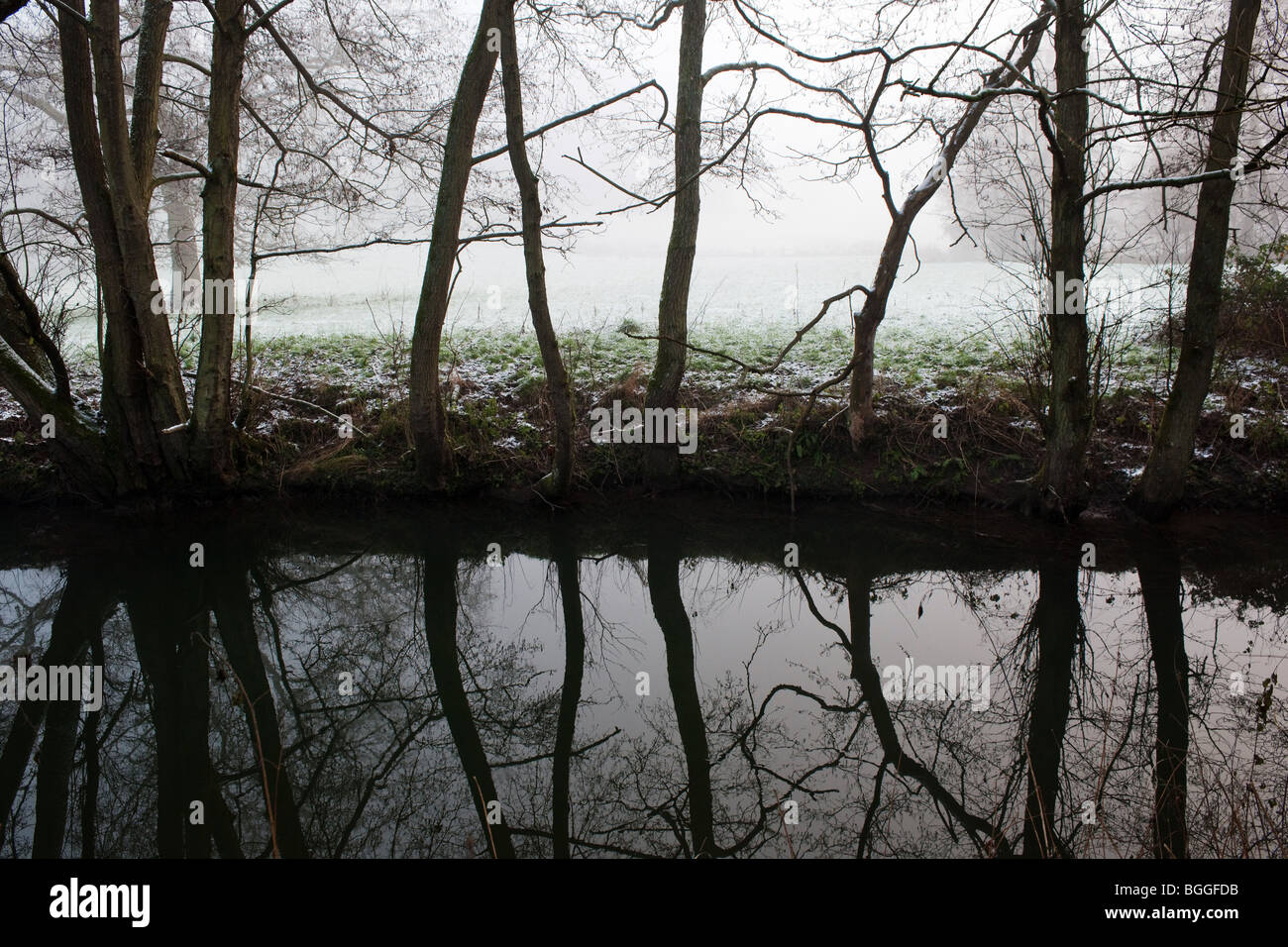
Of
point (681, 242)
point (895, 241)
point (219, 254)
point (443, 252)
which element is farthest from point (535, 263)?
point (895, 241)

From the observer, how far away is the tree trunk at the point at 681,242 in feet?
25.0

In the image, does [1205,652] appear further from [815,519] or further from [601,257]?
[601,257]

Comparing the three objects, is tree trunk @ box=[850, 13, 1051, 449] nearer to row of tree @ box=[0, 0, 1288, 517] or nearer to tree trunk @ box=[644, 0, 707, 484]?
row of tree @ box=[0, 0, 1288, 517]

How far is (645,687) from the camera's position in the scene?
208 inches

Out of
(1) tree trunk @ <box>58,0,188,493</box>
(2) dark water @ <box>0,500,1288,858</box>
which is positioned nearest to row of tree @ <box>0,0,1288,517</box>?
(1) tree trunk @ <box>58,0,188,493</box>

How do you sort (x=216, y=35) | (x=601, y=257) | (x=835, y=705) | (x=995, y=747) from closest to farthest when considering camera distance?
1. (x=995, y=747)
2. (x=835, y=705)
3. (x=216, y=35)
4. (x=601, y=257)

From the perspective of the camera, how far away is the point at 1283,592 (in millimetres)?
6363

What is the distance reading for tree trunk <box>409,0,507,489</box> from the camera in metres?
7.25

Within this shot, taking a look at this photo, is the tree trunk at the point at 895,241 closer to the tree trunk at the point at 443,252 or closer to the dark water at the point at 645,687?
the dark water at the point at 645,687

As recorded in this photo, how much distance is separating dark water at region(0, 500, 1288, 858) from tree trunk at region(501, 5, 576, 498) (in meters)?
0.66

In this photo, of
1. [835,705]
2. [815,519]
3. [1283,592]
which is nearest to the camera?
[835,705]

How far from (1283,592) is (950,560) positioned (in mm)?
2423

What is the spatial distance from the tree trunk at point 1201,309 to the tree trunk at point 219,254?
8.19 metres
